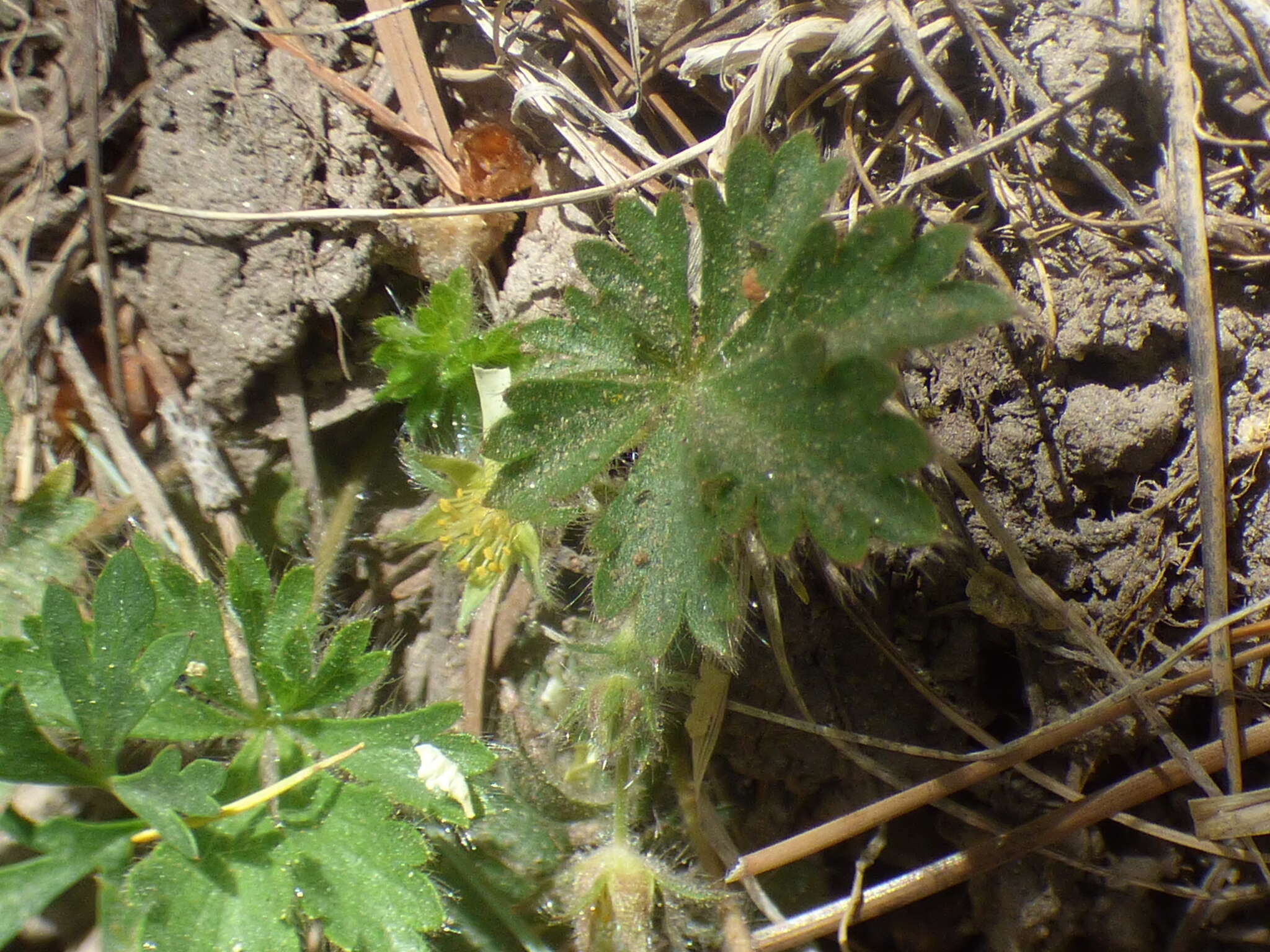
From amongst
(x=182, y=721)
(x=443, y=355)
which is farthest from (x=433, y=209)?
(x=182, y=721)

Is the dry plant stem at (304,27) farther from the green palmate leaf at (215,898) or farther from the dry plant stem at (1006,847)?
the dry plant stem at (1006,847)

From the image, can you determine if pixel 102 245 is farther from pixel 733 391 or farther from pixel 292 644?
pixel 733 391

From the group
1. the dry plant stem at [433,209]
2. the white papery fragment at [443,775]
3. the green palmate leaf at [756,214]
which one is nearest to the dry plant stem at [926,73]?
the dry plant stem at [433,209]

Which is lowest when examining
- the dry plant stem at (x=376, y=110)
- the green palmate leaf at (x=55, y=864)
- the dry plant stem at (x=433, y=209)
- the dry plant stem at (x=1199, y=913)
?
the dry plant stem at (x=1199, y=913)

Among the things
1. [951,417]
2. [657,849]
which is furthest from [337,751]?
[951,417]

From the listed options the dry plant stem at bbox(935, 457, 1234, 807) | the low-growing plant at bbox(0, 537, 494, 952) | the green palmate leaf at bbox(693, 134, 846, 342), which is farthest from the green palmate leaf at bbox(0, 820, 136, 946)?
the dry plant stem at bbox(935, 457, 1234, 807)

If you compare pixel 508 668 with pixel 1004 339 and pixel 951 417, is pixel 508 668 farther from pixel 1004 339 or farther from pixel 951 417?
pixel 1004 339
